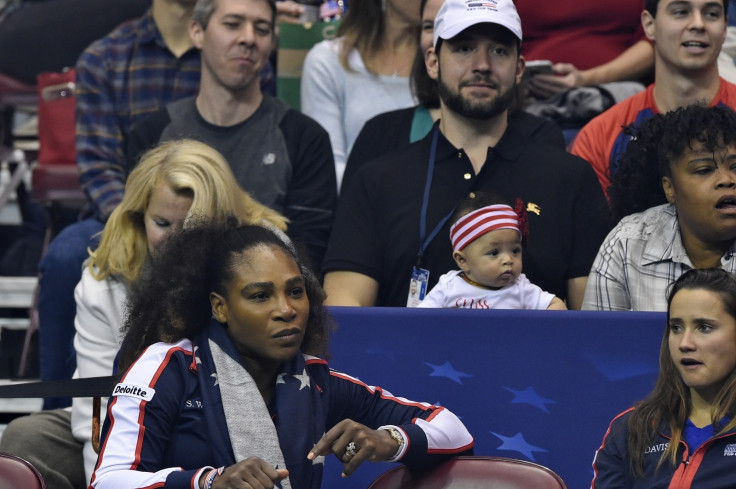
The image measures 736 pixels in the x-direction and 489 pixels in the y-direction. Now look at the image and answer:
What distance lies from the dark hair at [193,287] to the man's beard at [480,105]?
122 cm

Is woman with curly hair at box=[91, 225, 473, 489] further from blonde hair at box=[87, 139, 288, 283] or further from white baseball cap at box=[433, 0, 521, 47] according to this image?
white baseball cap at box=[433, 0, 521, 47]

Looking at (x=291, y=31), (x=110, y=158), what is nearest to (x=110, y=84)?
(x=110, y=158)

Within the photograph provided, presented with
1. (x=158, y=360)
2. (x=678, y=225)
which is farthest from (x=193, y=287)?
(x=678, y=225)

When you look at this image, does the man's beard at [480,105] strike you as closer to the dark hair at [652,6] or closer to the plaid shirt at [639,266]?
the plaid shirt at [639,266]

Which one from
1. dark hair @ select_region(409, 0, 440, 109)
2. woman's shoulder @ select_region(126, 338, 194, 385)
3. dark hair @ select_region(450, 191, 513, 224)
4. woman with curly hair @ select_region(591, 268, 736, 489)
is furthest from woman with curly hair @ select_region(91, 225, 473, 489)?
dark hair @ select_region(409, 0, 440, 109)

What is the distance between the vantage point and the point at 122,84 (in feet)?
18.5

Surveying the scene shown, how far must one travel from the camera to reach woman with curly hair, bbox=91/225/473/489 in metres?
3.06

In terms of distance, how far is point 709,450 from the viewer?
3162 mm

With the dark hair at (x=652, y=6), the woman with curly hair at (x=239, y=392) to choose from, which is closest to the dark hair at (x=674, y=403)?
the woman with curly hair at (x=239, y=392)

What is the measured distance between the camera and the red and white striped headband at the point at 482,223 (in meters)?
4.18

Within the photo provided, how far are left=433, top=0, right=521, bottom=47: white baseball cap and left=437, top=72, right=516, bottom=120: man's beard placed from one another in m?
0.21

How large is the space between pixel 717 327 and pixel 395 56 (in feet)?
8.70

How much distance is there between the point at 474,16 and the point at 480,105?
313 mm

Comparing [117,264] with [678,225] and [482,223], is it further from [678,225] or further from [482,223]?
[678,225]
